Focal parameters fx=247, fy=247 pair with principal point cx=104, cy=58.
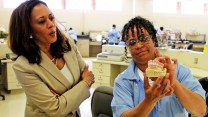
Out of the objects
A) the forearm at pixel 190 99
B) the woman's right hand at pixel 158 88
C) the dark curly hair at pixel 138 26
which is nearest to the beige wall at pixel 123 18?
the dark curly hair at pixel 138 26

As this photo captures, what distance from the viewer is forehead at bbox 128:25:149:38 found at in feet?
4.19

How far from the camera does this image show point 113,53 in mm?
5121

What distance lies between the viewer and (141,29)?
1299 mm

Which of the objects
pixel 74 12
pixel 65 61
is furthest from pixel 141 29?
pixel 74 12

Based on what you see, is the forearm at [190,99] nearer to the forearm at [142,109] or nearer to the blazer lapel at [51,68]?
the forearm at [142,109]

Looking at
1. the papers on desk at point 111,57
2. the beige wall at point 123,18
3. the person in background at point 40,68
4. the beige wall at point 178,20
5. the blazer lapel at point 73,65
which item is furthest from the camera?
the beige wall at point 123,18

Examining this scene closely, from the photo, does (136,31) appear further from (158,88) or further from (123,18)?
(123,18)

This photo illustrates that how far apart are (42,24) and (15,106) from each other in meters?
3.38

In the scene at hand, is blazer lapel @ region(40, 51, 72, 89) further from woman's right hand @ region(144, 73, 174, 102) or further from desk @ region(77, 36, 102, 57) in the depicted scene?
desk @ region(77, 36, 102, 57)

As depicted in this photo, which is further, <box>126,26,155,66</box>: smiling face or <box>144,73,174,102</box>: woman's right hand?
<box>126,26,155,66</box>: smiling face

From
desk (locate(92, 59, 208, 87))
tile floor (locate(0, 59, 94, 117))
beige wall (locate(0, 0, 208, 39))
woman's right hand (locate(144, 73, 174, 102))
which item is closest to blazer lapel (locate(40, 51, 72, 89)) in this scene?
woman's right hand (locate(144, 73, 174, 102))

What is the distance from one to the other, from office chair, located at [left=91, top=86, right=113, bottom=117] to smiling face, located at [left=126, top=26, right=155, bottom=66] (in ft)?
1.33

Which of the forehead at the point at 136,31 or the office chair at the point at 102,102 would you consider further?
the office chair at the point at 102,102

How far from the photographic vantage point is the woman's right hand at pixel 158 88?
3.14ft
